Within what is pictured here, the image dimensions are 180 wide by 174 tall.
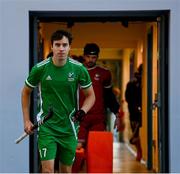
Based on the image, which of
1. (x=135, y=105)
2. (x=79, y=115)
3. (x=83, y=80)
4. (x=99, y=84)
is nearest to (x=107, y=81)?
(x=99, y=84)

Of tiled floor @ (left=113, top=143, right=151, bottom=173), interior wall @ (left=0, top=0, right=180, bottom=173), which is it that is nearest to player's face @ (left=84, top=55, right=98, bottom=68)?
interior wall @ (left=0, top=0, right=180, bottom=173)

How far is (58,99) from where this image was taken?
18.9 ft

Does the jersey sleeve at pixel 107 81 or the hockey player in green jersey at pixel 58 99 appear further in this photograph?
the jersey sleeve at pixel 107 81

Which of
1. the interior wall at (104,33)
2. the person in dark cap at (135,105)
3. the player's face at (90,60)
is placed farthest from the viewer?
the person in dark cap at (135,105)

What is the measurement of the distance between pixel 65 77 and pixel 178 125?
2.30 m

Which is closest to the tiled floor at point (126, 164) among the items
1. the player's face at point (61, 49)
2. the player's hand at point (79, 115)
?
the player's hand at point (79, 115)

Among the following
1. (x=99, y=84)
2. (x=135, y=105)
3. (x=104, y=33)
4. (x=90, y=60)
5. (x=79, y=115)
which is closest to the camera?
(x=79, y=115)

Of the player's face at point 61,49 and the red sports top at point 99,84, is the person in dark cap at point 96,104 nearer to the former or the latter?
the red sports top at point 99,84

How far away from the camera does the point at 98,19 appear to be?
797cm

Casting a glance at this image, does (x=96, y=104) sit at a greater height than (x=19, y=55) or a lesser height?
lesser

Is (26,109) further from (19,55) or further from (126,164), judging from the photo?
(126,164)

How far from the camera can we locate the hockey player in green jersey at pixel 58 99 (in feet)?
18.9

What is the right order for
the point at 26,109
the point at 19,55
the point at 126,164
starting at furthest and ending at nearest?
the point at 126,164 → the point at 19,55 → the point at 26,109

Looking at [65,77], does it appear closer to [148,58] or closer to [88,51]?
[88,51]
